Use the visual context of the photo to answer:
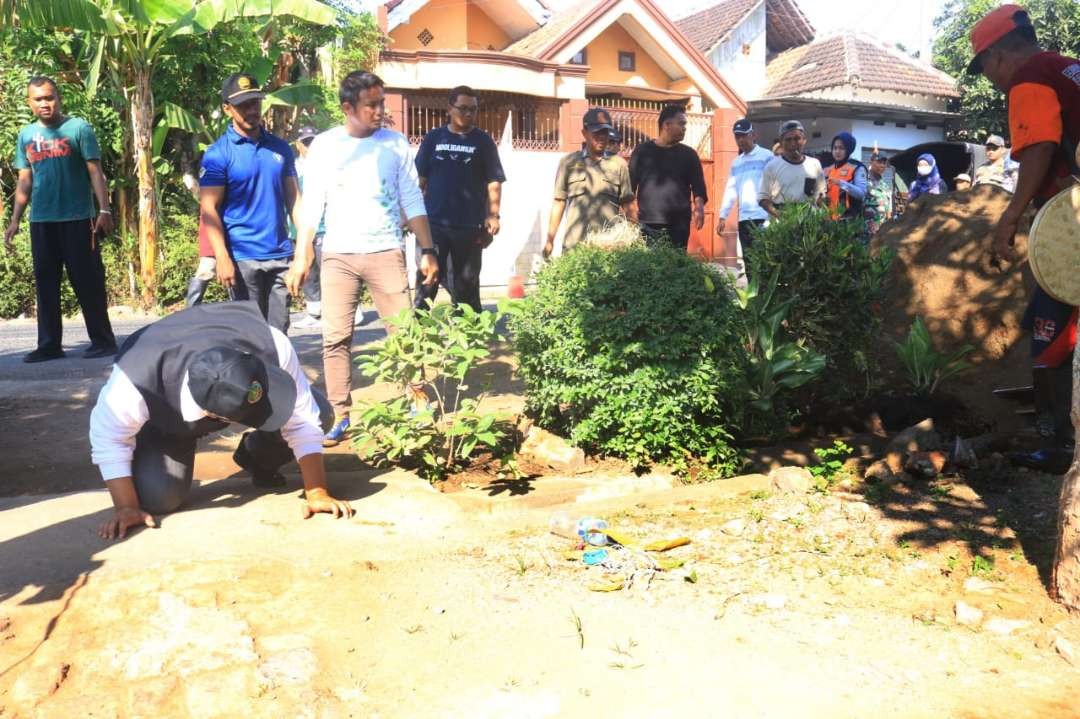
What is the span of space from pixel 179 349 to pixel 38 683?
1.48m

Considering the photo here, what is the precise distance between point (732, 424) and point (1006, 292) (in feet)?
8.10

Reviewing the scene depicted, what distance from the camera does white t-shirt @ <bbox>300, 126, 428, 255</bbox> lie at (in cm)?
566

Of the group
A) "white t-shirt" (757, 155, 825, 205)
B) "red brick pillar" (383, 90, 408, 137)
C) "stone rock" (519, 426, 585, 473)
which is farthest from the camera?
"red brick pillar" (383, 90, 408, 137)

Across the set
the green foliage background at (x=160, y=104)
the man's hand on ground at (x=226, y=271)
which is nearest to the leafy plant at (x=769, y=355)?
the man's hand on ground at (x=226, y=271)

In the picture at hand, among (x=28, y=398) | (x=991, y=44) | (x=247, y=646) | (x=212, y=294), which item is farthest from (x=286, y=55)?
(x=247, y=646)

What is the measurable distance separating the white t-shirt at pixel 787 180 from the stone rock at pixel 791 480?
4.15m

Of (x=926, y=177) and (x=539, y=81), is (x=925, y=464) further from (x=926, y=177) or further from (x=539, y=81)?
(x=539, y=81)

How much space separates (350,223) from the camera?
566cm

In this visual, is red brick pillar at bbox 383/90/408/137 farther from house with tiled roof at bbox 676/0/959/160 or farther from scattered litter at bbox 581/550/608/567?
scattered litter at bbox 581/550/608/567

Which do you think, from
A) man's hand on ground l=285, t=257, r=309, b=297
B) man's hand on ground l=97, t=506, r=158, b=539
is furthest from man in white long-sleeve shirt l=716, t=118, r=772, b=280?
man's hand on ground l=97, t=506, r=158, b=539

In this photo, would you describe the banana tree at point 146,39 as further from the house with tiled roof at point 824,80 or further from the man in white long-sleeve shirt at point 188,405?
the house with tiled roof at point 824,80

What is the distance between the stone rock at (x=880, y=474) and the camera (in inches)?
187

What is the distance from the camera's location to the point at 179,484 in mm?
4555

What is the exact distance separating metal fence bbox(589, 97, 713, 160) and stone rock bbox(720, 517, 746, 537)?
12462mm
